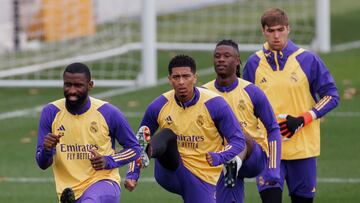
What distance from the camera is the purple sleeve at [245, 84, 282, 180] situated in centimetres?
1137

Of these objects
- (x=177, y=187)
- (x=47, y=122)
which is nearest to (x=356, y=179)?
(x=177, y=187)

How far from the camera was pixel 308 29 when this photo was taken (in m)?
25.8

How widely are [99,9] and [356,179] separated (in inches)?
386

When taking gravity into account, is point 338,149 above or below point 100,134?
below

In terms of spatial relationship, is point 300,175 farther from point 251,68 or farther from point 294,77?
point 251,68

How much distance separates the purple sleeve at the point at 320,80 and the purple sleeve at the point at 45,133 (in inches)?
105

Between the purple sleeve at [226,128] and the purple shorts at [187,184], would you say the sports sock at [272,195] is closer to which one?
the purple shorts at [187,184]

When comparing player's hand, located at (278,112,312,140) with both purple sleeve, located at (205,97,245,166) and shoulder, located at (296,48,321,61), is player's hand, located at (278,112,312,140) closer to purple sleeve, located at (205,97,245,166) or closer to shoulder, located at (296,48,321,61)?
shoulder, located at (296,48,321,61)

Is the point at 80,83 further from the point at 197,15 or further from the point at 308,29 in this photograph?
the point at 197,15

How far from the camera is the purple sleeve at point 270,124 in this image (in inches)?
448

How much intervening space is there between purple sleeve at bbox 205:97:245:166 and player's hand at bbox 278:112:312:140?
1071 millimetres

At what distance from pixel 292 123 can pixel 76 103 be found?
2292 millimetres

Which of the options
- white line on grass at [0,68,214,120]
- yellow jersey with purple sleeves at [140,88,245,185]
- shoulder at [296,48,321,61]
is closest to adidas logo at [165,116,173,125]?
yellow jersey with purple sleeves at [140,88,245,185]

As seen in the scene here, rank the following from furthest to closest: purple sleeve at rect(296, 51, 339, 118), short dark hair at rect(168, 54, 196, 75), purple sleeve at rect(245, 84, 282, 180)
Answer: purple sleeve at rect(296, 51, 339, 118), purple sleeve at rect(245, 84, 282, 180), short dark hair at rect(168, 54, 196, 75)
